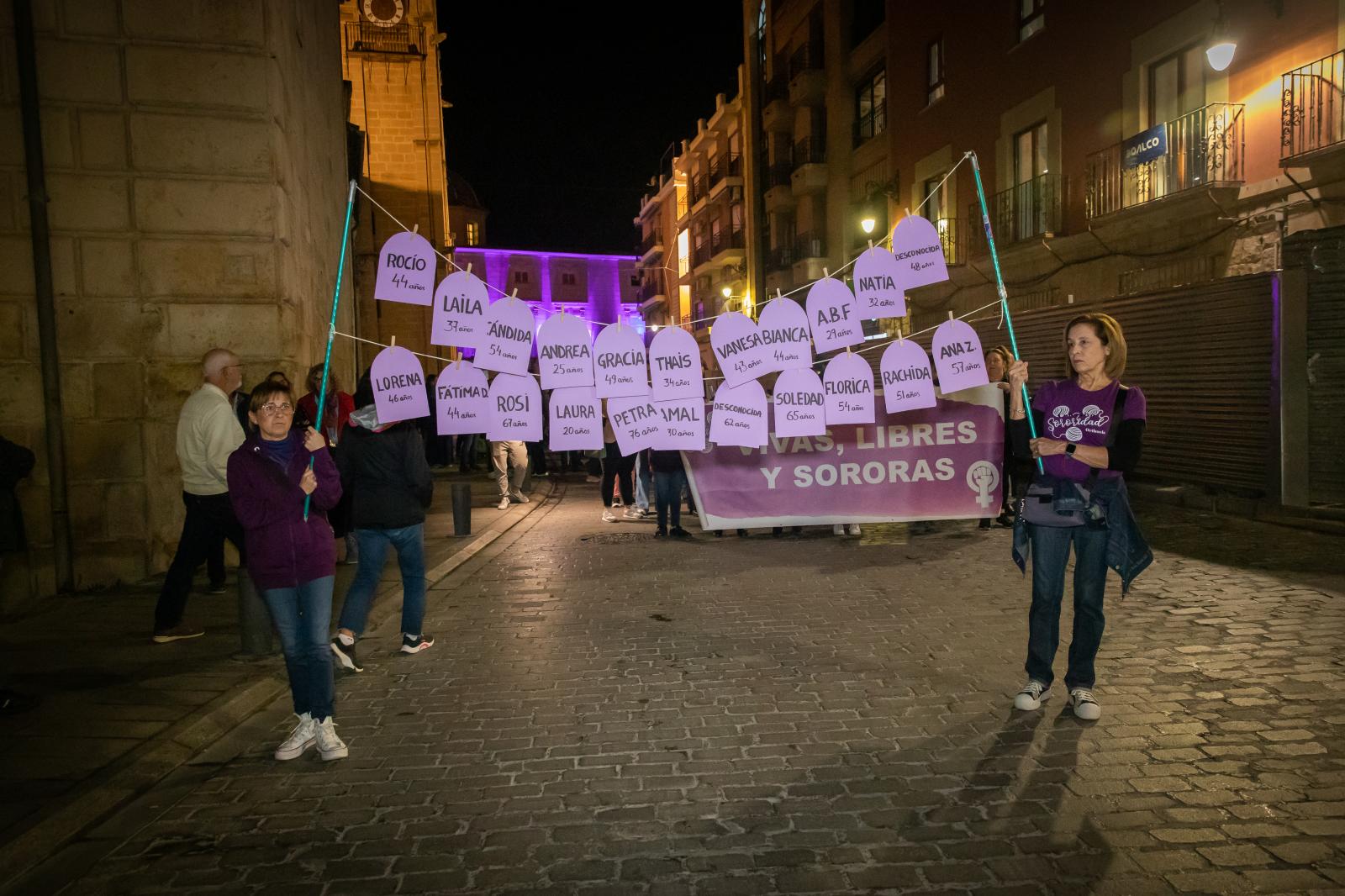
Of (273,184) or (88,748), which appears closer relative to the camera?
(88,748)

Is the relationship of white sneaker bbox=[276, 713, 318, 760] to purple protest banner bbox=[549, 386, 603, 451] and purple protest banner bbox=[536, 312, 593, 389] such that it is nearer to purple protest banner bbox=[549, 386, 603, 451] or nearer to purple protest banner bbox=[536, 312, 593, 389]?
purple protest banner bbox=[549, 386, 603, 451]

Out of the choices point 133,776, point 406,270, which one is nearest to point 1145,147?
point 406,270

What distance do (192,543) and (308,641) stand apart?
103 inches

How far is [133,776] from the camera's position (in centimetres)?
406

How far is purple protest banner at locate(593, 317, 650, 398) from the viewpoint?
695 cm

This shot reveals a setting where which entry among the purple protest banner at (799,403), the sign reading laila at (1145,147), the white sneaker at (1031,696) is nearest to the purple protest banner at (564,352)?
the purple protest banner at (799,403)

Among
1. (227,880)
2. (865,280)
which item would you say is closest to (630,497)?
(865,280)

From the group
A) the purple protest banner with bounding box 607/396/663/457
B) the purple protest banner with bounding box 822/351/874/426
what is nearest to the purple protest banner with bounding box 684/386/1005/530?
the purple protest banner with bounding box 822/351/874/426

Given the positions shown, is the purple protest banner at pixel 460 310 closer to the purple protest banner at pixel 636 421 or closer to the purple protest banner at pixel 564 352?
the purple protest banner at pixel 564 352

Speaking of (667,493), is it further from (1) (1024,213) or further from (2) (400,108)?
(2) (400,108)

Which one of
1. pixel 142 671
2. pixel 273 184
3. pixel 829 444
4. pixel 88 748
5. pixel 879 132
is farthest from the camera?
pixel 879 132

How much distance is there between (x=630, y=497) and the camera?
13.3 meters

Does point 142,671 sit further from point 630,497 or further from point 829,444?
point 630,497

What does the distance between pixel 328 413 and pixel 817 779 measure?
5.80m
